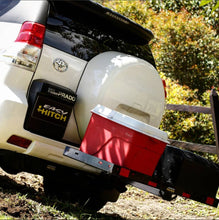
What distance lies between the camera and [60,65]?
3.59m

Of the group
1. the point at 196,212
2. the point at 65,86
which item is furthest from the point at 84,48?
the point at 196,212

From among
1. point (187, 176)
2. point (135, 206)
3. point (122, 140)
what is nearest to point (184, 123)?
point (135, 206)

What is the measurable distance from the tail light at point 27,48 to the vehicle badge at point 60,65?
173 mm

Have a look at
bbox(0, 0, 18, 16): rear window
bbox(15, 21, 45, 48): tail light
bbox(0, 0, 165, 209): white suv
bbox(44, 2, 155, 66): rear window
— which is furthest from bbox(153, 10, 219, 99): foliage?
bbox(15, 21, 45, 48): tail light

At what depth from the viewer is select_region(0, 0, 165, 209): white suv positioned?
11.1 feet

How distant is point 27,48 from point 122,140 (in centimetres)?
111

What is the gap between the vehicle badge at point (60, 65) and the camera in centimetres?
357

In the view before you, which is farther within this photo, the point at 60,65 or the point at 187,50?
the point at 187,50

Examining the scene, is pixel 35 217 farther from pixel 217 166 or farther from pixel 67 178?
pixel 217 166

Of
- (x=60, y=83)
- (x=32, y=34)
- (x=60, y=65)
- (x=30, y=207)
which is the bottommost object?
(x=30, y=207)

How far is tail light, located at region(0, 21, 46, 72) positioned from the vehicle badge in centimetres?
17

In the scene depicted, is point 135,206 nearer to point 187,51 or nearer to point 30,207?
point 30,207

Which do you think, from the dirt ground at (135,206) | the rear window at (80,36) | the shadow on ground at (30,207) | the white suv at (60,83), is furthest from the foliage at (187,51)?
the shadow on ground at (30,207)

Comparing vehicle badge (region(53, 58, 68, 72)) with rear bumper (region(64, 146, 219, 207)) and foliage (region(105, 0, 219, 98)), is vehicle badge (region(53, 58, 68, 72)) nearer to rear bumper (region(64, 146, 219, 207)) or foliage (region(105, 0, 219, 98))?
rear bumper (region(64, 146, 219, 207))
